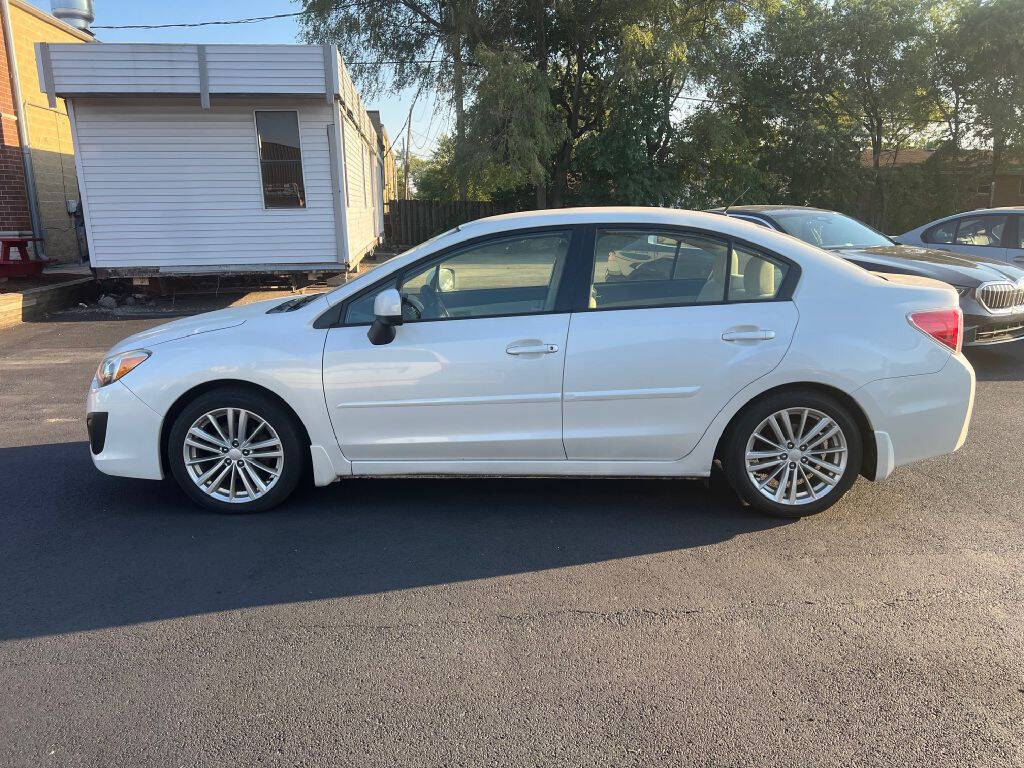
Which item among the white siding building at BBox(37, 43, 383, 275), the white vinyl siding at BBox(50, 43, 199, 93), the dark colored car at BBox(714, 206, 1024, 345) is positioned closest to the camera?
the dark colored car at BBox(714, 206, 1024, 345)

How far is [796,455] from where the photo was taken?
419 centimetres

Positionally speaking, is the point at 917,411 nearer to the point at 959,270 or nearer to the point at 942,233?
the point at 959,270

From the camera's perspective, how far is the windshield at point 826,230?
336 inches

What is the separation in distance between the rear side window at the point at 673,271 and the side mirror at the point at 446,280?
795 mm

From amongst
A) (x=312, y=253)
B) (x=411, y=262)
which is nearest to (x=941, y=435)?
(x=411, y=262)

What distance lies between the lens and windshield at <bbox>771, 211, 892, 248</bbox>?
28.0ft

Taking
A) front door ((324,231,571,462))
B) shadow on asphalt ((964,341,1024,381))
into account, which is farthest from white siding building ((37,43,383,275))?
shadow on asphalt ((964,341,1024,381))

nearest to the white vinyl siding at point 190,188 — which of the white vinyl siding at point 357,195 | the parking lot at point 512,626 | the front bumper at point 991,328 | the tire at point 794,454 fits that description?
the white vinyl siding at point 357,195

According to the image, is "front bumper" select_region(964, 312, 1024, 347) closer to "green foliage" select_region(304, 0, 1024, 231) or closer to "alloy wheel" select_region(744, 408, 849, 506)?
"alloy wheel" select_region(744, 408, 849, 506)

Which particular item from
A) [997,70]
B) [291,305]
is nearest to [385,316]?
[291,305]

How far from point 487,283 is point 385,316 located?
692 millimetres

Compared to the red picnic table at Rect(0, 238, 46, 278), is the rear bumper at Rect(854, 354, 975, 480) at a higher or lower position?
lower

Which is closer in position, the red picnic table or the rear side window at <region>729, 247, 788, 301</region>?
the rear side window at <region>729, 247, 788, 301</region>

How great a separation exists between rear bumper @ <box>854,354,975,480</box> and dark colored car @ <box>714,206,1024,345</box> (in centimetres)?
373
